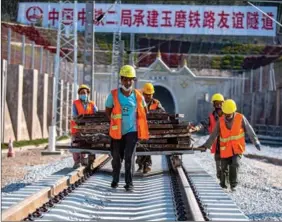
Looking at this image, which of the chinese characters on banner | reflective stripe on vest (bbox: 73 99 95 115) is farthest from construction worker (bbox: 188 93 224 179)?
the chinese characters on banner

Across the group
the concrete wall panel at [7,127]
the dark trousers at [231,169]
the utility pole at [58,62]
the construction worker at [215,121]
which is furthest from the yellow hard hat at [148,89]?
the concrete wall panel at [7,127]

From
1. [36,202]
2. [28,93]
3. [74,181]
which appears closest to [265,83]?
[28,93]

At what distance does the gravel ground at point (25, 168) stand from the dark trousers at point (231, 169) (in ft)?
11.6

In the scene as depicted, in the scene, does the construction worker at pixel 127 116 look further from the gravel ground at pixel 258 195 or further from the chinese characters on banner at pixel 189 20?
the chinese characters on banner at pixel 189 20

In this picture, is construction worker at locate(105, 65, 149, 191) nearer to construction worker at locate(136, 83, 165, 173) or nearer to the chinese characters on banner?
construction worker at locate(136, 83, 165, 173)

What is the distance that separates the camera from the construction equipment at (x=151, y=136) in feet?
37.0

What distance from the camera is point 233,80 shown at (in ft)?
183

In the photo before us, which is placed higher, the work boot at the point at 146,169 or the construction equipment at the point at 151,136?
the construction equipment at the point at 151,136

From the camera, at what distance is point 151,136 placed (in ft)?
37.0

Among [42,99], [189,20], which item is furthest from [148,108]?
[189,20]

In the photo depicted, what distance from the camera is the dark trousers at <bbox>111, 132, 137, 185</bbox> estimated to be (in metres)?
8.70

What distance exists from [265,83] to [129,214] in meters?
37.7

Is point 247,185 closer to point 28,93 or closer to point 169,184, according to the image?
point 169,184

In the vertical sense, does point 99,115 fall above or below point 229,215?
above
